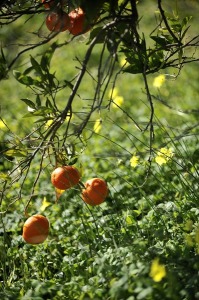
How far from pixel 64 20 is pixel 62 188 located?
0.58 m

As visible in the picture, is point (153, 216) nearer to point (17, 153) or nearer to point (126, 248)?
point (126, 248)

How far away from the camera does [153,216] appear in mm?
2438

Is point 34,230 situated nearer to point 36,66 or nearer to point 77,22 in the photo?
point 36,66

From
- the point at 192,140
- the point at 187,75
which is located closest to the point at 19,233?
the point at 192,140

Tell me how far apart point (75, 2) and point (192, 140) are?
5.38ft

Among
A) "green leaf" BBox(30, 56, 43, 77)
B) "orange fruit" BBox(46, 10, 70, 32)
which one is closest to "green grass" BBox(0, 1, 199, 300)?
"green leaf" BBox(30, 56, 43, 77)

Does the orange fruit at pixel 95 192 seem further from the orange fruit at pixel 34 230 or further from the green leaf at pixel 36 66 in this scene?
the green leaf at pixel 36 66

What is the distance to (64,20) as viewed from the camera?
201 cm

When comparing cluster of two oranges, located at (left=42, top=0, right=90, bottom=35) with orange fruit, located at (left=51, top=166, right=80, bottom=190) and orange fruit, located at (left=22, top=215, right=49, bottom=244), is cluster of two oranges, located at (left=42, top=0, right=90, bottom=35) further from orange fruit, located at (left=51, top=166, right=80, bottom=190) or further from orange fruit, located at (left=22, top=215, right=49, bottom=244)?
orange fruit, located at (left=22, top=215, right=49, bottom=244)

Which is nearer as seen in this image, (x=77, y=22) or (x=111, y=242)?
(x=77, y=22)

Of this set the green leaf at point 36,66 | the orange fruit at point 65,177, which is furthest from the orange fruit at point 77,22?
the orange fruit at point 65,177

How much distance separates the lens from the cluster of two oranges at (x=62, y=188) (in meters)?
2.05

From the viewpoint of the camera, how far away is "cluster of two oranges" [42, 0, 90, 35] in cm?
201

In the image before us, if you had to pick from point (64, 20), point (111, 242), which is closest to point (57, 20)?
point (64, 20)
